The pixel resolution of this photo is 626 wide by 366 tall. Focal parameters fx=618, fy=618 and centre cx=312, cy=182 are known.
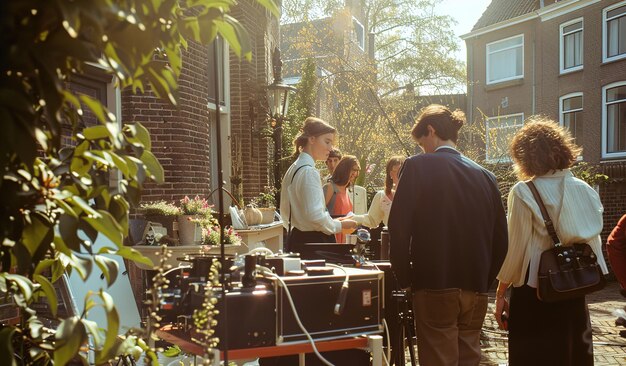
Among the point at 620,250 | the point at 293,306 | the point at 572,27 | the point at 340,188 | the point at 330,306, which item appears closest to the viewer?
the point at 293,306

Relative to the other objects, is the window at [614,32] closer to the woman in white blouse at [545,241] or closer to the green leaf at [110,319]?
the woman in white blouse at [545,241]

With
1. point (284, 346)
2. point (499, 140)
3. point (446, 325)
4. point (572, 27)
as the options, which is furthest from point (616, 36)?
point (284, 346)

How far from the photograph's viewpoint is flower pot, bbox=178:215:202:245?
18.0ft

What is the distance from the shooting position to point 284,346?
247 centimetres

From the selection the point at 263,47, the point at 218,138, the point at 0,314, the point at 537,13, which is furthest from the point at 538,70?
the point at 218,138

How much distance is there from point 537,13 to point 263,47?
14438 millimetres

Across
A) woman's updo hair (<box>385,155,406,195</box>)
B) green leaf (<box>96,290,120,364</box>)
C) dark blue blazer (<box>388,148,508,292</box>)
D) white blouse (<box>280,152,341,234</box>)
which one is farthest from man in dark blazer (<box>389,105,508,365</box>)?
woman's updo hair (<box>385,155,406,195</box>)

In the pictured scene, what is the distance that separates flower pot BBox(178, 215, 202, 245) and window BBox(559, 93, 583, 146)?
16.9 metres

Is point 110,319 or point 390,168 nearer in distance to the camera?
point 110,319

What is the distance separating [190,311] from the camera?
246cm

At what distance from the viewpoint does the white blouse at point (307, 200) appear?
13.2 feet

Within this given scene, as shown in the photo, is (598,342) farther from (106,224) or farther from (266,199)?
(106,224)

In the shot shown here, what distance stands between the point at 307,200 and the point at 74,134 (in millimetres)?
2863

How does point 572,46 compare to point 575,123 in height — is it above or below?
above
